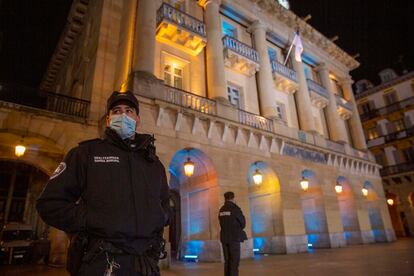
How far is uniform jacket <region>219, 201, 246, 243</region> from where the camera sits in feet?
20.1

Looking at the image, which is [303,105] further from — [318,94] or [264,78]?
[264,78]

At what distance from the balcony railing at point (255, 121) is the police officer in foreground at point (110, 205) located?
38.7 ft

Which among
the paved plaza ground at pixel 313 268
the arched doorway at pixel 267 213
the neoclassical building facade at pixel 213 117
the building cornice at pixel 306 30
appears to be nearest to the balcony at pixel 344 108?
the neoclassical building facade at pixel 213 117

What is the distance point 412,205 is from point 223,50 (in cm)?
2858

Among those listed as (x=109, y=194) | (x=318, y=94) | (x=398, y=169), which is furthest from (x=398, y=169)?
(x=109, y=194)

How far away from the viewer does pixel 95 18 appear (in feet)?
49.4

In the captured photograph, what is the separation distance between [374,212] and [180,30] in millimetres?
20918

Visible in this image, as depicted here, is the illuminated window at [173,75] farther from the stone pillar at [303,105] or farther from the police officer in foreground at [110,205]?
the police officer in foreground at [110,205]

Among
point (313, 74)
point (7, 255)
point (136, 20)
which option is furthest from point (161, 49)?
point (313, 74)

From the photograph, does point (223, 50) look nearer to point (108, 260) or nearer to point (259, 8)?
point (259, 8)

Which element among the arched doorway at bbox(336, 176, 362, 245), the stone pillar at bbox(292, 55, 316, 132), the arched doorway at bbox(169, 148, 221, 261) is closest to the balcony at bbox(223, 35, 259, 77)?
the stone pillar at bbox(292, 55, 316, 132)

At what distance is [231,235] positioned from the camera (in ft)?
20.1

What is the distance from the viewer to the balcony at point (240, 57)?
1588cm

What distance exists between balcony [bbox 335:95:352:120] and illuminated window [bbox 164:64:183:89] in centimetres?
1556
